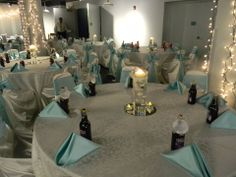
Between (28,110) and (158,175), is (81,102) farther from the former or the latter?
(28,110)

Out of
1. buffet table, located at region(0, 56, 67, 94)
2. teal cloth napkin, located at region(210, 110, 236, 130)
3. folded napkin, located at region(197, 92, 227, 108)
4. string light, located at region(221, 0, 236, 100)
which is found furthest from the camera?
buffet table, located at region(0, 56, 67, 94)

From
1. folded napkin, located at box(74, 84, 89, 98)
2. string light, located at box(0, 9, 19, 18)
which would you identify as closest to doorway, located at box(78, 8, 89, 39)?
string light, located at box(0, 9, 19, 18)

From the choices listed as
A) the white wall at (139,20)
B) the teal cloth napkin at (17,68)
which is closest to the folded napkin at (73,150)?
the teal cloth napkin at (17,68)

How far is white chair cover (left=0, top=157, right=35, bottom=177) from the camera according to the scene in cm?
122

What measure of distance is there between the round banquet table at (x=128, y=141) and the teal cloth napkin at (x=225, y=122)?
0.20 feet

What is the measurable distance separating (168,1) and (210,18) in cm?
135

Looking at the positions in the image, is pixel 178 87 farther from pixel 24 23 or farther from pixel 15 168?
pixel 24 23

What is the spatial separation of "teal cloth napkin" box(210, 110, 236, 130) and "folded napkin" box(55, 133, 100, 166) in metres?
0.84

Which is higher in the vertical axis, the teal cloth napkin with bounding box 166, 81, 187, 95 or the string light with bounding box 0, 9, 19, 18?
the string light with bounding box 0, 9, 19, 18

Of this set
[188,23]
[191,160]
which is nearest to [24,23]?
[188,23]

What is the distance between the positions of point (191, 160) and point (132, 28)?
6547mm

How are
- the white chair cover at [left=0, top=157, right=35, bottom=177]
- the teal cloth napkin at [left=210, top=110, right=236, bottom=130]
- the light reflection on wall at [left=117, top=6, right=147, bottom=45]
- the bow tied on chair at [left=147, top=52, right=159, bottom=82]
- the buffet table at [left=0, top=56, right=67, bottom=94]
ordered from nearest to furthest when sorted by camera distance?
the white chair cover at [left=0, top=157, right=35, bottom=177], the teal cloth napkin at [left=210, top=110, right=236, bottom=130], the buffet table at [left=0, top=56, right=67, bottom=94], the bow tied on chair at [left=147, top=52, right=159, bottom=82], the light reflection on wall at [left=117, top=6, right=147, bottom=45]

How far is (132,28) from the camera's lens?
7.12m

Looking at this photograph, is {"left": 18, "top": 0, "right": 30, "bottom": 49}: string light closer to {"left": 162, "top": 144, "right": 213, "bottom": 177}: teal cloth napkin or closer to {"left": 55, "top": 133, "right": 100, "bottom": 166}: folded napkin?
{"left": 55, "top": 133, "right": 100, "bottom": 166}: folded napkin
